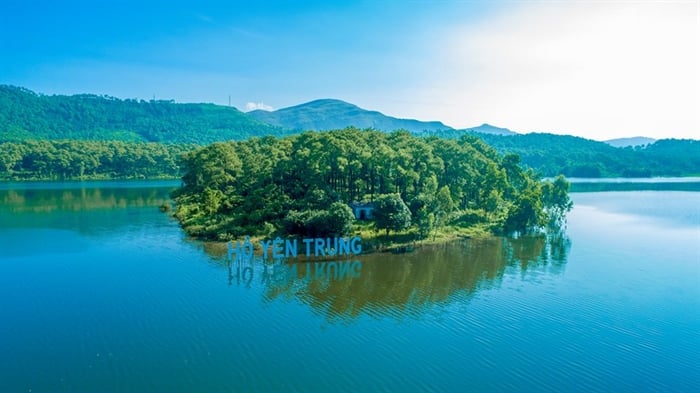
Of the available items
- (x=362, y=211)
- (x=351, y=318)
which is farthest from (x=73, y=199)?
(x=351, y=318)

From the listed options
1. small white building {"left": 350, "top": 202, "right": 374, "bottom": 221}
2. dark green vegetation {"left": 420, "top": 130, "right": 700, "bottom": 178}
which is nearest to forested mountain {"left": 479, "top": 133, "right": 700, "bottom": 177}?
dark green vegetation {"left": 420, "top": 130, "right": 700, "bottom": 178}

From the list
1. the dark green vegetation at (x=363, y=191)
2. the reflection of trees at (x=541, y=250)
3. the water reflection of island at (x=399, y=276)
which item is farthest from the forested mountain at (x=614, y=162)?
the water reflection of island at (x=399, y=276)

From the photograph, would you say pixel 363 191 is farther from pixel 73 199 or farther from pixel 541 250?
pixel 73 199

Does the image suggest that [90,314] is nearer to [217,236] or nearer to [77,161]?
[217,236]

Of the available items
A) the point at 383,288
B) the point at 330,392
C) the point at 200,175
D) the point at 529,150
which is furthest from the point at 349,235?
the point at 529,150

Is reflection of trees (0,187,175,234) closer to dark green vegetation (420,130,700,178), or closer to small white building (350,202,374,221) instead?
small white building (350,202,374,221)

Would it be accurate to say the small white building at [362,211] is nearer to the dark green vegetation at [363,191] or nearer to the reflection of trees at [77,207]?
the dark green vegetation at [363,191]

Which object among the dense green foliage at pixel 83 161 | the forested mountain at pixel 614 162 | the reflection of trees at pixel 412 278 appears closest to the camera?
the reflection of trees at pixel 412 278
